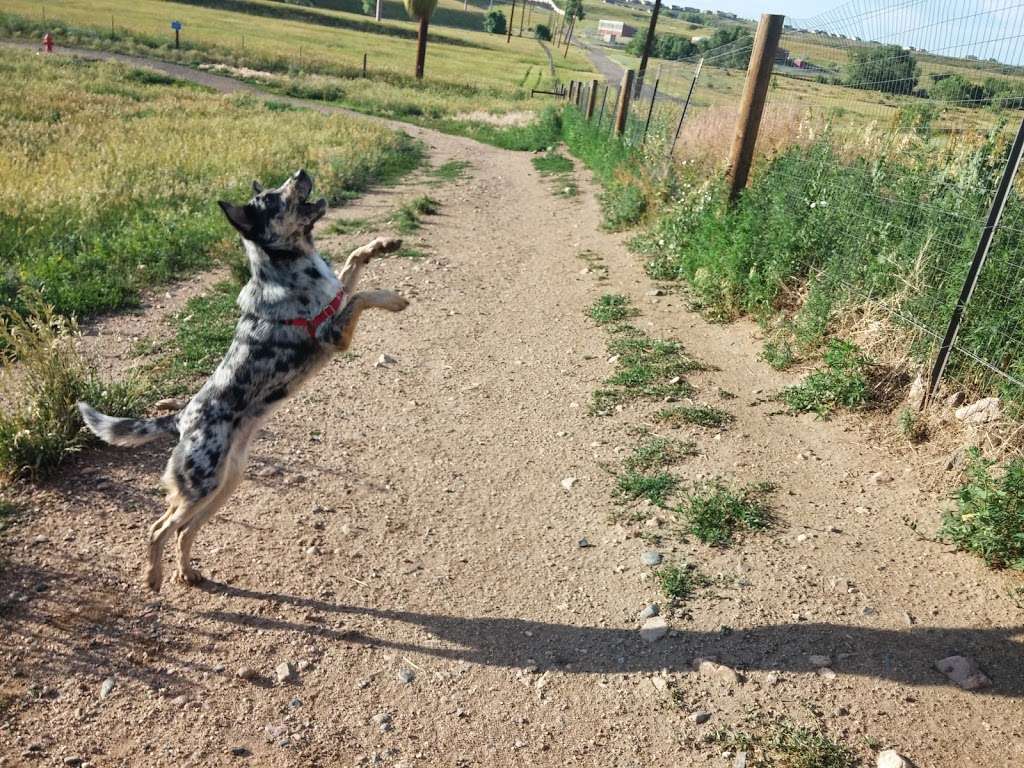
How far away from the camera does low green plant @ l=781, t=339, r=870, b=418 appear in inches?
238

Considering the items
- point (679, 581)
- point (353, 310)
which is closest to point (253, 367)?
point (353, 310)

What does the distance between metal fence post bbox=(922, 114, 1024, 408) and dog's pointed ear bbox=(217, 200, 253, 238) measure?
457 cm

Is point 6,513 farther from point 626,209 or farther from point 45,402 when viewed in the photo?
point 626,209

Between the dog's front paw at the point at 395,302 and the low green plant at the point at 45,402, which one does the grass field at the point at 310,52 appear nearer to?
the low green plant at the point at 45,402

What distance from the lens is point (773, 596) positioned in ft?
14.4

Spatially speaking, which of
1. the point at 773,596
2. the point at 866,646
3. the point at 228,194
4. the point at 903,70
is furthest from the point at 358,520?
the point at 228,194

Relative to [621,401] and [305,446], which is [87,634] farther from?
[621,401]

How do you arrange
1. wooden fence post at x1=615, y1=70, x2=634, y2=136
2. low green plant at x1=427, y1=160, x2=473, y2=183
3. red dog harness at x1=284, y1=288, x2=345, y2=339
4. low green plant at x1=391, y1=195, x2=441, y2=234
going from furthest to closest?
low green plant at x1=427, y1=160, x2=473, y2=183, wooden fence post at x1=615, y1=70, x2=634, y2=136, low green plant at x1=391, y1=195, x2=441, y2=234, red dog harness at x1=284, y1=288, x2=345, y2=339

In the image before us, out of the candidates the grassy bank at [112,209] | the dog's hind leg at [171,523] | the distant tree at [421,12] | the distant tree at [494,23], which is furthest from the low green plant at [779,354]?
the distant tree at [494,23]

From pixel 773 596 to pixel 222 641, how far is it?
9.58 feet

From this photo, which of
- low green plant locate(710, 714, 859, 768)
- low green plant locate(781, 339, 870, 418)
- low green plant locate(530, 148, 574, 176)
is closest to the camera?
low green plant locate(710, 714, 859, 768)

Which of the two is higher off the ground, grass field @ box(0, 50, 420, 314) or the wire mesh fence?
the wire mesh fence

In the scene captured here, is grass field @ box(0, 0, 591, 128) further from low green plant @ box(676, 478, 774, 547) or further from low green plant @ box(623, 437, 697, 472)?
low green plant @ box(676, 478, 774, 547)

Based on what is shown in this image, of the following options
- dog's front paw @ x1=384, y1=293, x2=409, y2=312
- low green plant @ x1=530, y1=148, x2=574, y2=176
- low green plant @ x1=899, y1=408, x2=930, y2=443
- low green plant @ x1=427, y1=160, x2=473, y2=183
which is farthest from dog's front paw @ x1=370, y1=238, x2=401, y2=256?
low green plant @ x1=530, y1=148, x2=574, y2=176
